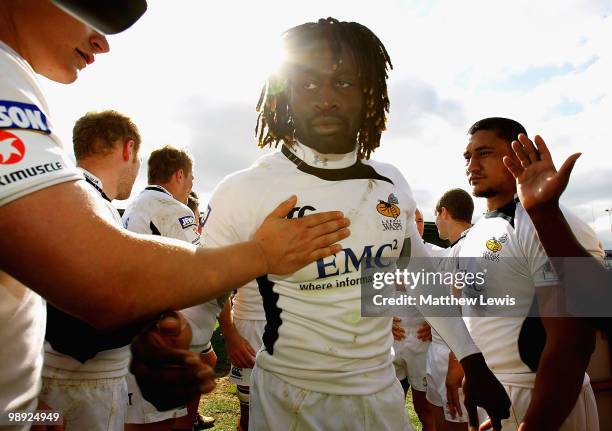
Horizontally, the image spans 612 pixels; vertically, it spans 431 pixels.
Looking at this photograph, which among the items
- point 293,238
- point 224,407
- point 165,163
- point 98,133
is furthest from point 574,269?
point 224,407

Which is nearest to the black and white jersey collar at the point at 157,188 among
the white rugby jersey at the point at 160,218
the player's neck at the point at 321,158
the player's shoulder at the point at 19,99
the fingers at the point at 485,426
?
the white rugby jersey at the point at 160,218

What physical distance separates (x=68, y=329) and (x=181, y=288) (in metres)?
1.92

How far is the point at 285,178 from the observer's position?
2.08 meters

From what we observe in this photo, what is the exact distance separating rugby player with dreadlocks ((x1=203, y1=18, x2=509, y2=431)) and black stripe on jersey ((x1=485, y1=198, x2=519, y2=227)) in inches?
45.7

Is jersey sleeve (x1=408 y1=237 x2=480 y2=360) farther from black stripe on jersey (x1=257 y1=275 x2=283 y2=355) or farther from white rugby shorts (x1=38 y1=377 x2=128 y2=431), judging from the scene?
white rugby shorts (x1=38 y1=377 x2=128 y2=431)

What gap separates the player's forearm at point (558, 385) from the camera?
94.0 inches

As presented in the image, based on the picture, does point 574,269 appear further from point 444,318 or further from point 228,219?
point 228,219

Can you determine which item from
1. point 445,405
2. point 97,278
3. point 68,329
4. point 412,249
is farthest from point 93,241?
point 445,405

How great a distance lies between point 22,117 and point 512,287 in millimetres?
3048

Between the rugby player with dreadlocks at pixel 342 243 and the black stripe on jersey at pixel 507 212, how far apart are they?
3.81 feet

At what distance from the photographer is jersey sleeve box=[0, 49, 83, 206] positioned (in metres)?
0.92

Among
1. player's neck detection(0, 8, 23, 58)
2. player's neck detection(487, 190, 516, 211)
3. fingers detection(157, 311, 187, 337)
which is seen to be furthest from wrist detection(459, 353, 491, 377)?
player's neck detection(0, 8, 23, 58)

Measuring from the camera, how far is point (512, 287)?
2926 mm

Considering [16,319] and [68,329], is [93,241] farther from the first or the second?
[68,329]
